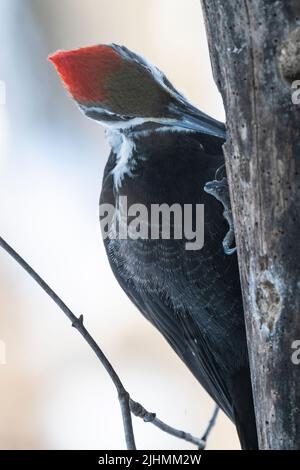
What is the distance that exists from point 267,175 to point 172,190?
853 millimetres

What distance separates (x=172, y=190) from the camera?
2.88 m

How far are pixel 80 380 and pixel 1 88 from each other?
1.86m

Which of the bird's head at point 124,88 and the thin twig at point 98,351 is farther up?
the bird's head at point 124,88

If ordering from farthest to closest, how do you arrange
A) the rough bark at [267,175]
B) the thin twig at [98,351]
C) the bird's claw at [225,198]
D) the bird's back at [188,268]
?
1. the bird's back at [188,268]
2. the bird's claw at [225,198]
3. the thin twig at [98,351]
4. the rough bark at [267,175]

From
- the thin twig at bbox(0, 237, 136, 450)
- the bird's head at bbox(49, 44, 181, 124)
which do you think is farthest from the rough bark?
the bird's head at bbox(49, 44, 181, 124)

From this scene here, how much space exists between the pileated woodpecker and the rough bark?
0.65 m

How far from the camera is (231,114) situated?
6.89ft

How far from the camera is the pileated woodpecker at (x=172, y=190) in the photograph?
2832 millimetres

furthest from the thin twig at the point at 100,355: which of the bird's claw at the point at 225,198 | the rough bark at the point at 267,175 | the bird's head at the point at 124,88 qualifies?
the bird's head at the point at 124,88

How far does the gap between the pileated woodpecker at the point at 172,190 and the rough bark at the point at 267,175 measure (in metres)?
0.65

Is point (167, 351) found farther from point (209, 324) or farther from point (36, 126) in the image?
point (209, 324)

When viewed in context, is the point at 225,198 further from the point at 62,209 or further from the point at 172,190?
the point at 62,209

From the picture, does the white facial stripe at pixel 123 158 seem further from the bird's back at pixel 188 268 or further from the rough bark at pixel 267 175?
the rough bark at pixel 267 175
